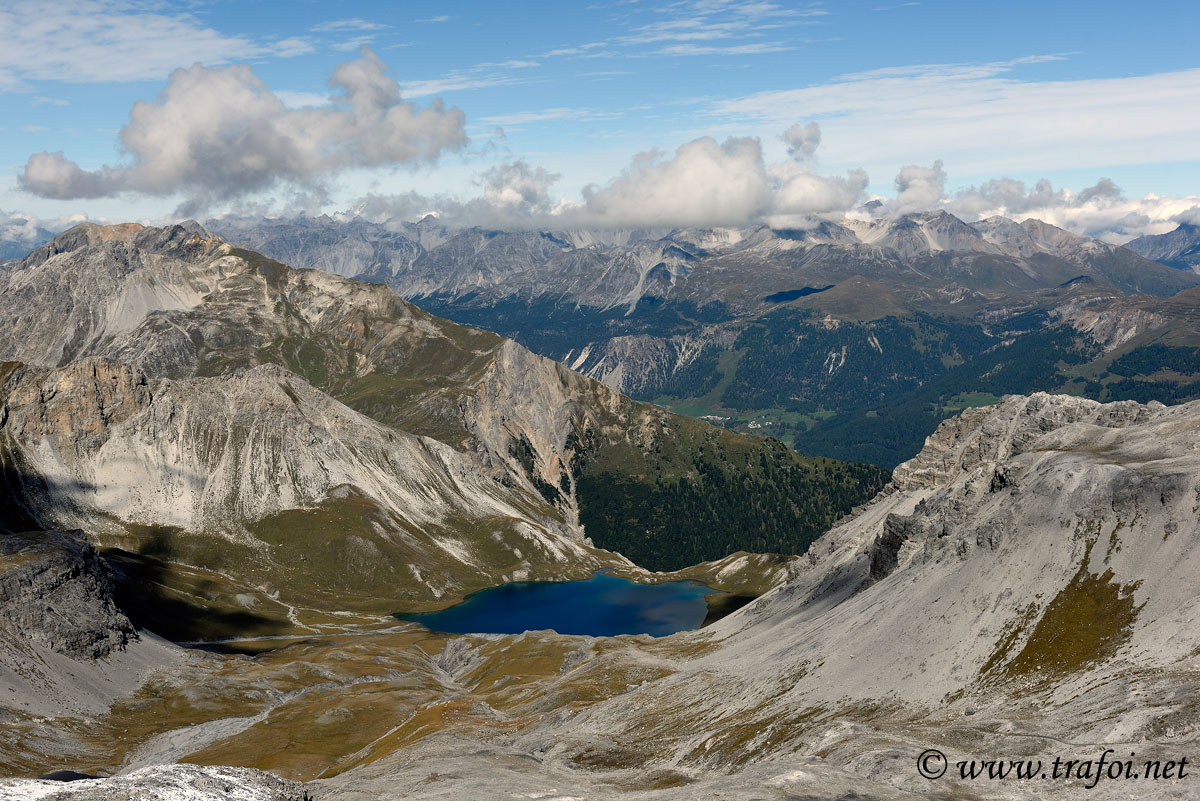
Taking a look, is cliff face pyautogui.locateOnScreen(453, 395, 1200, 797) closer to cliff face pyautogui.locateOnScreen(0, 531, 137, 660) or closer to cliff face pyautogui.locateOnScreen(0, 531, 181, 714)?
cliff face pyautogui.locateOnScreen(0, 531, 181, 714)

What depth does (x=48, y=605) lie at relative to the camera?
17338 centimetres

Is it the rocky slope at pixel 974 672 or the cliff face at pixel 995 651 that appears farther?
the cliff face at pixel 995 651

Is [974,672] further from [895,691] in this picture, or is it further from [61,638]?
[61,638]

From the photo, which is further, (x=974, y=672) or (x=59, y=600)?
(x=59, y=600)

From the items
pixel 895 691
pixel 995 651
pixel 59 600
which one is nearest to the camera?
pixel 995 651

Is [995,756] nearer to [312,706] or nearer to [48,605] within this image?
A: [312,706]

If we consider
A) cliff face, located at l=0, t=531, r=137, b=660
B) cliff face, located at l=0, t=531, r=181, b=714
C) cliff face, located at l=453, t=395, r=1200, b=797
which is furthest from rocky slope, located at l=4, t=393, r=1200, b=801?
cliff face, located at l=0, t=531, r=137, b=660

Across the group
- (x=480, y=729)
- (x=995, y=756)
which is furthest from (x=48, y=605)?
(x=995, y=756)

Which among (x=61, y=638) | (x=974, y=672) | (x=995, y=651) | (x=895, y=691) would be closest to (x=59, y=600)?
(x=61, y=638)

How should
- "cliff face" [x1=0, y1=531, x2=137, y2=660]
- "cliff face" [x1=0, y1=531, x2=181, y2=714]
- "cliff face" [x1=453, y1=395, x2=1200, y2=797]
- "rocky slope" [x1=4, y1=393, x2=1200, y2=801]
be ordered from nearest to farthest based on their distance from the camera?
"rocky slope" [x1=4, y1=393, x2=1200, y2=801] → "cliff face" [x1=453, y1=395, x2=1200, y2=797] → "cliff face" [x1=0, y1=531, x2=181, y2=714] → "cliff face" [x1=0, y1=531, x2=137, y2=660]

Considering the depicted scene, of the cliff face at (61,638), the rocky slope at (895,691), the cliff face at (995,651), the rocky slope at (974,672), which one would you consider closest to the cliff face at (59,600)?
the cliff face at (61,638)

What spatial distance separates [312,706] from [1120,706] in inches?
5496

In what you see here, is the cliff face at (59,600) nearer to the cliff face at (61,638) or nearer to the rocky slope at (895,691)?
the cliff face at (61,638)

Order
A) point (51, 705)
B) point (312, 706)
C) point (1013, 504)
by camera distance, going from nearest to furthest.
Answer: point (1013, 504) < point (51, 705) < point (312, 706)
